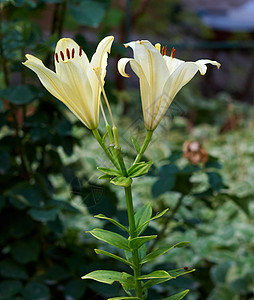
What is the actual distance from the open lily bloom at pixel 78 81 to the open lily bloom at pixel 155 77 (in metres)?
0.03

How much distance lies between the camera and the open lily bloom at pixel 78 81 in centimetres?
38

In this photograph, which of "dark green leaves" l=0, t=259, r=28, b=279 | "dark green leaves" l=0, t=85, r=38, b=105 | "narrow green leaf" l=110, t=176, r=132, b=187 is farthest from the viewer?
"dark green leaves" l=0, t=259, r=28, b=279

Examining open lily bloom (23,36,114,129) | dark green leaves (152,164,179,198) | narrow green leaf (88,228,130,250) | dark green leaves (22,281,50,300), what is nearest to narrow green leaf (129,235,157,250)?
A: narrow green leaf (88,228,130,250)

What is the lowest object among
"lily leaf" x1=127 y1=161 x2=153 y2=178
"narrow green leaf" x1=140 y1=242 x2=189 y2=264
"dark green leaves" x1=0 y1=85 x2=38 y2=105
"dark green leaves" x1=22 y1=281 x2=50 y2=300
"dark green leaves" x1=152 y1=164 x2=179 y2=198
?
"dark green leaves" x1=22 y1=281 x2=50 y2=300

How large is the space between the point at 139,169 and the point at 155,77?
0.09m

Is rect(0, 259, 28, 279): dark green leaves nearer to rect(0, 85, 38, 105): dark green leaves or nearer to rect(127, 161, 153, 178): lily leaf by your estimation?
rect(0, 85, 38, 105): dark green leaves

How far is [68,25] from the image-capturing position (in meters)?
1.30

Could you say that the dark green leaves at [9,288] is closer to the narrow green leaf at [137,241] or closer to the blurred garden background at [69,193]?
the blurred garden background at [69,193]

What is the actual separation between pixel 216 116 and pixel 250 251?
2540 millimetres

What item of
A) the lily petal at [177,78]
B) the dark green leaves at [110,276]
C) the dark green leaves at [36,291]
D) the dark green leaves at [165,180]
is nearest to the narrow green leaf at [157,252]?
the dark green leaves at [110,276]

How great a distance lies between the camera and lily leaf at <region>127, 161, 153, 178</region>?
37 centimetres

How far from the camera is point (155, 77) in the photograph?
15.3 inches

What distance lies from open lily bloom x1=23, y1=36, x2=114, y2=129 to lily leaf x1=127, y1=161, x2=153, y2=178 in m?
0.06

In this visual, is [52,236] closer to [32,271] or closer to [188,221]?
[32,271]
